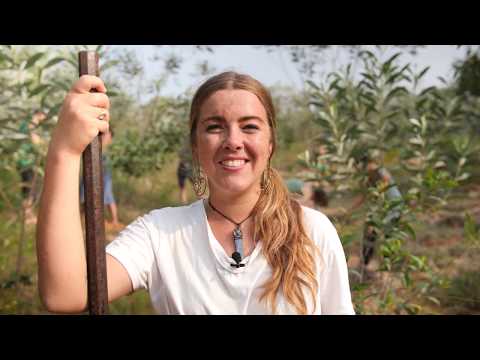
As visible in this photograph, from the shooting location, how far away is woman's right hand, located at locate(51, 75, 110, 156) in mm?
1076

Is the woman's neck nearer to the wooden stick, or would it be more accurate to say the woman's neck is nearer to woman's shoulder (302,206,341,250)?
woman's shoulder (302,206,341,250)

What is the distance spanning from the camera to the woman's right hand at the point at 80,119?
1076mm

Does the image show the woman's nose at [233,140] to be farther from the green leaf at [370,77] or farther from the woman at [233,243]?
the green leaf at [370,77]

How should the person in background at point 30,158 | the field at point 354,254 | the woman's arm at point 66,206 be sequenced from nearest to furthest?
the woman's arm at point 66,206 < the person in background at point 30,158 < the field at point 354,254

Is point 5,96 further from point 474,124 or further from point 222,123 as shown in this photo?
point 474,124

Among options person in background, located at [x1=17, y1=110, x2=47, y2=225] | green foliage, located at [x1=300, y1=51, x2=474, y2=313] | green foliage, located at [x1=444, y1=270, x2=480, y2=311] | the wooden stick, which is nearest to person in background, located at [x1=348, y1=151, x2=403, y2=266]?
green foliage, located at [x1=300, y1=51, x2=474, y2=313]

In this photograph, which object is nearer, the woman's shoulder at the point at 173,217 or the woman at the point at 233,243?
the woman at the point at 233,243

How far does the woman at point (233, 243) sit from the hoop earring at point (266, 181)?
5 centimetres

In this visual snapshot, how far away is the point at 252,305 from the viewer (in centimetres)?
128

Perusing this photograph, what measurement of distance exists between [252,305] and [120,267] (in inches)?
12.9

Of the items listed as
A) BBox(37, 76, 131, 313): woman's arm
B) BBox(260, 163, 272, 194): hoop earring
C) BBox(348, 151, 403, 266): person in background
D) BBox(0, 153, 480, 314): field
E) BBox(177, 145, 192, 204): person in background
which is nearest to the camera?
BBox(37, 76, 131, 313): woman's arm

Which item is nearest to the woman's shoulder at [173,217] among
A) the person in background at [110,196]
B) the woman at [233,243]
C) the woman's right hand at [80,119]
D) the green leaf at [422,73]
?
the woman at [233,243]
